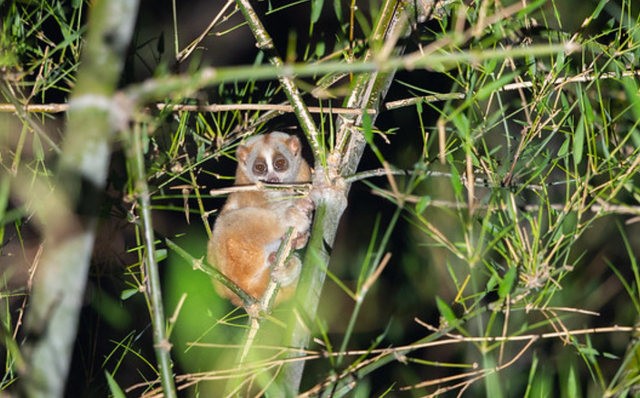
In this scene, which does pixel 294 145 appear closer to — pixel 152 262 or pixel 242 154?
pixel 242 154

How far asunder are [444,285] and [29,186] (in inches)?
107

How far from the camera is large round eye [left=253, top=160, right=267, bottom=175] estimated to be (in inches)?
126

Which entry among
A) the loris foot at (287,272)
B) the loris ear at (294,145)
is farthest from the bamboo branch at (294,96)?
the loris ear at (294,145)

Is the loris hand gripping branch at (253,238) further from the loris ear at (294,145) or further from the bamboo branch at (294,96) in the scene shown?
the bamboo branch at (294,96)

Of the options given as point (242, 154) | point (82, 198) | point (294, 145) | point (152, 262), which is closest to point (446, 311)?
point (152, 262)

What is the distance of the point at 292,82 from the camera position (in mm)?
1707

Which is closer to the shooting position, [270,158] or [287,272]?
[287,272]

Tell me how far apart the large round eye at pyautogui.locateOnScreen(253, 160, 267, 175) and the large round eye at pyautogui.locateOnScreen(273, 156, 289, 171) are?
0.18ft

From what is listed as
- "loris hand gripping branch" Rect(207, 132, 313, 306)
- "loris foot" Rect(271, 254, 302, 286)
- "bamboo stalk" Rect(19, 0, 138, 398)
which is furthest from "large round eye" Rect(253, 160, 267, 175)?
"bamboo stalk" Rect(19, 0, 138, 398)

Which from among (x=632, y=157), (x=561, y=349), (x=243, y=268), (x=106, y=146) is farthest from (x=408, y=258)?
(x=106, y=146)

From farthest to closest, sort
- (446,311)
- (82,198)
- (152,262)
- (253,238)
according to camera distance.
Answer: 1. (253,238)
2. (446,311)
3. (152,262)
4. (82,198)

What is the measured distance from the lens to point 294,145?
131 inches

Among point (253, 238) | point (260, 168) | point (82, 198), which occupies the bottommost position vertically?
point (253, 238)

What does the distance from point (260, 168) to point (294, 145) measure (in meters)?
0.25
